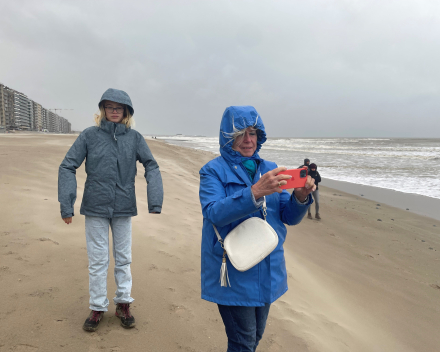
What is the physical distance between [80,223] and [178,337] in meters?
2.80

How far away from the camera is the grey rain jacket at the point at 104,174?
234 cm

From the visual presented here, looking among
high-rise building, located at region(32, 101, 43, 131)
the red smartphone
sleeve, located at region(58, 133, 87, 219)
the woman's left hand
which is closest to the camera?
the red smartphone

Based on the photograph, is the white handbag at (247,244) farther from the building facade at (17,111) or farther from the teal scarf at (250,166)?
the building facade at (17,111)

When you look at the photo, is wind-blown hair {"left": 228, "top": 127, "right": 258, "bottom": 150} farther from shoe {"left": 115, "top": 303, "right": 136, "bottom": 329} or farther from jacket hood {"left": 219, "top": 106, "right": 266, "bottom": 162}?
shoe {"left": 115, "top": 303, "right": 136, "bottom": 329}

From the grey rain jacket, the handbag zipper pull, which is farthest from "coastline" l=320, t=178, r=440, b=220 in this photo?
the grey rain jacket

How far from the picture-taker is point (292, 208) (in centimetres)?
177

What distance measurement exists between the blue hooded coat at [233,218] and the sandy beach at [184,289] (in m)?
1.12

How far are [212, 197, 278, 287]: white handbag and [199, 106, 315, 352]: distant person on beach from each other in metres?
0.06

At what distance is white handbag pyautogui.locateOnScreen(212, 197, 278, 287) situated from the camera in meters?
1.54

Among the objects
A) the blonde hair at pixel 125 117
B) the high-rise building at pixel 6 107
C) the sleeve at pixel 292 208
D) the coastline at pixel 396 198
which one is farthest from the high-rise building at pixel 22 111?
the sleeve at pixel 292 208

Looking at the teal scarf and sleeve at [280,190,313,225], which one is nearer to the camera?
sleeve at [280,190,313,225]

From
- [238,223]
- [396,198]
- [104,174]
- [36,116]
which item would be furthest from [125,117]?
[36,116]

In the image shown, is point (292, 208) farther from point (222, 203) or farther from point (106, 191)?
point (106, 191)

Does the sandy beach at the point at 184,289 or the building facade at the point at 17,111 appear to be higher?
the building facade at the point at 17,111
